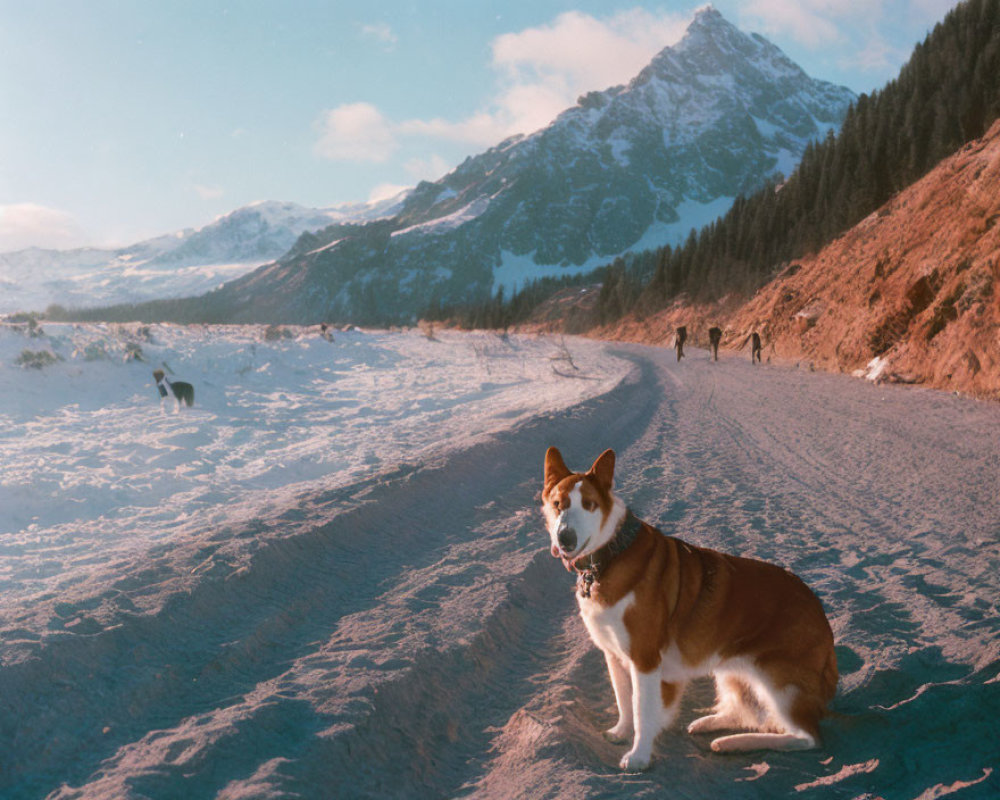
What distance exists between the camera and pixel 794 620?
3104mm

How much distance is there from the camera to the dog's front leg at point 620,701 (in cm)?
334

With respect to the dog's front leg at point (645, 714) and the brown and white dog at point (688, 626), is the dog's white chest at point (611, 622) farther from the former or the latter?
the dog's front leg at point (645, 714)

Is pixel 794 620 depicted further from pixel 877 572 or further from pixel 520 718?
pixel 877 572

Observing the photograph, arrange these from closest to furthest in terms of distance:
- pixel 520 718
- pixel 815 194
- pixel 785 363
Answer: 1. pixel 520 718
2. pixel 785 363
3. pixel 815 194

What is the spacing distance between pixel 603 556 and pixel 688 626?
2.00 ft

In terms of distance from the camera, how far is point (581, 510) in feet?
9.90

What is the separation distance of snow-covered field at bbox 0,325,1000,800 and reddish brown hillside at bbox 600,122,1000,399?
4.12 metres

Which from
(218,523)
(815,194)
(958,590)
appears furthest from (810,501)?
(815,194)

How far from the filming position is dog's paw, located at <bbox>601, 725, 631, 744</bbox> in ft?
10.9

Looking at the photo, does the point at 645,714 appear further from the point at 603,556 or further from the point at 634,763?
the point at 603,556

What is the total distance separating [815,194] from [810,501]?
57531 millimetres

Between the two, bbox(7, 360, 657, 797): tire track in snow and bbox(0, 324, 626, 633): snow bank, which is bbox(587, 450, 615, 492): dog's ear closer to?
bbox(7, 360, 657, 797): tire track in snow

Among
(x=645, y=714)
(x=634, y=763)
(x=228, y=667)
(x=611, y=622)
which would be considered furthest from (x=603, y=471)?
(x=228, y=667)

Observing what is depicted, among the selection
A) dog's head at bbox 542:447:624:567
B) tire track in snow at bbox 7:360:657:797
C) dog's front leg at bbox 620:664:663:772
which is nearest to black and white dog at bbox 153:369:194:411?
tire track in snow at bbox 7:360:657:797
